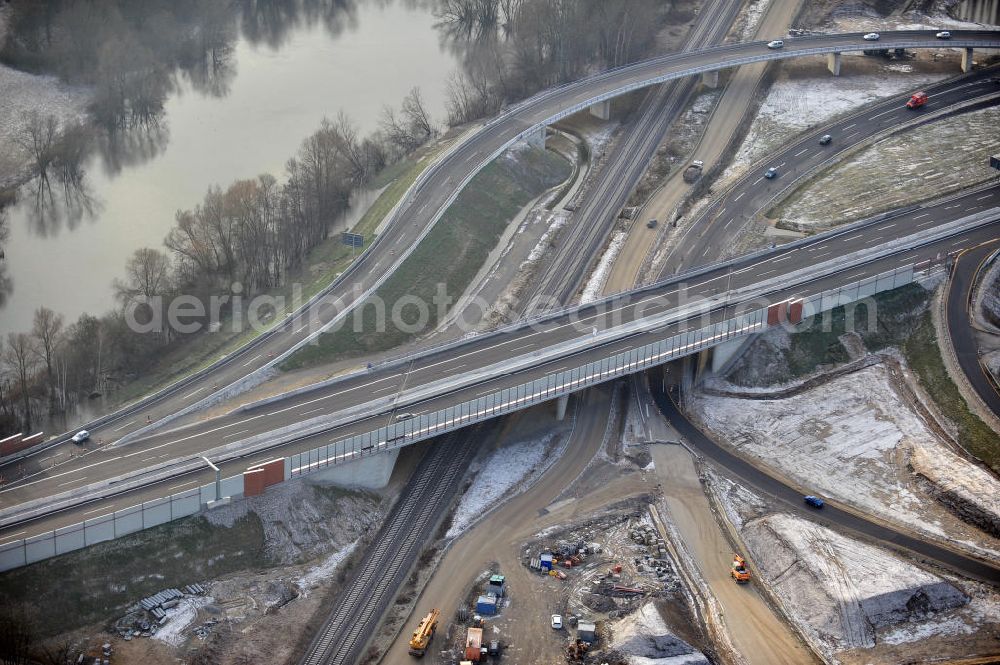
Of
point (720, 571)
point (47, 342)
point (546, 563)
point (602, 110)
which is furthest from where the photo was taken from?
point (602, 110)

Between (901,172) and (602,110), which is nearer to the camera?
(901,172)

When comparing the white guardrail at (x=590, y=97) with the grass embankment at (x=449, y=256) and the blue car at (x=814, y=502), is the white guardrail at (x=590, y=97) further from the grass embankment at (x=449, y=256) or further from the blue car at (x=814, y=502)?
the blue car at (x=814, y=502)

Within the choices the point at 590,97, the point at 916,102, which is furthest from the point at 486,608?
the point at 916,102

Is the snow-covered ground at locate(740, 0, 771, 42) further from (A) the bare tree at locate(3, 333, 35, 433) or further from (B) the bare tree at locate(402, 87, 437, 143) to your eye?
(A) the bare tree at locate(3, 333, 35, 433)

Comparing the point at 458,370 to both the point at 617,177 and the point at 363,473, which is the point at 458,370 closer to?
the point at 363,473

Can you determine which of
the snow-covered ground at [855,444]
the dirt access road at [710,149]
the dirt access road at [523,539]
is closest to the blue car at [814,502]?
the snow-covered ground at [855,444]

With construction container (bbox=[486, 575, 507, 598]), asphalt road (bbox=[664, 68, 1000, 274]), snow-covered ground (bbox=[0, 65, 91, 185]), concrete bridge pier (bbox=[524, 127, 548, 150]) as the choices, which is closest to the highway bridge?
concrete bridge pier (bbox=[524, 127, 548, 150])

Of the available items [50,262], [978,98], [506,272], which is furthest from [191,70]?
[978,98]
